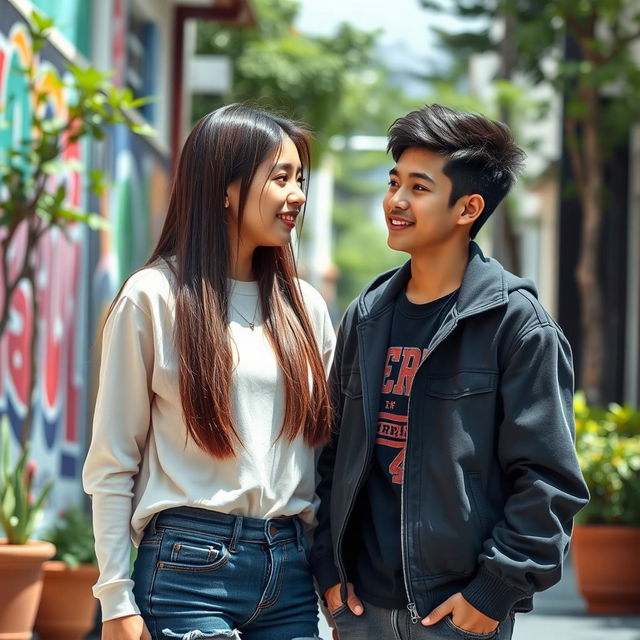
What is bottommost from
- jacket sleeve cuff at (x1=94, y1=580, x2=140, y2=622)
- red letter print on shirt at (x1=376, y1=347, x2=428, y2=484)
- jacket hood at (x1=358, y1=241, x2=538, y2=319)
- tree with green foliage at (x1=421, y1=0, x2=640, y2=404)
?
jacket sleeve cuff at (x1=94, y1=580, x2=140, y2=622)

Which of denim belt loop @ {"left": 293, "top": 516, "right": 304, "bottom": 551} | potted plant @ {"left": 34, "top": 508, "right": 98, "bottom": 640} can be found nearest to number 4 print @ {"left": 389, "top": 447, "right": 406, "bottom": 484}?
denim belt loop @ {"left": 293, "top": 516, "right": 304, "bottom": 551}

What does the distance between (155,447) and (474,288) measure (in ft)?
2.74

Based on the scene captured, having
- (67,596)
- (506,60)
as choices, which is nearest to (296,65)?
(506,60)

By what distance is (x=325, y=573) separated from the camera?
3.12m

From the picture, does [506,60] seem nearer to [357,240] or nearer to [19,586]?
[19,586]

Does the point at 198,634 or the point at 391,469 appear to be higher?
the point at 391,469

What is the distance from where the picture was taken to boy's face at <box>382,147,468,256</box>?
3.01 metres

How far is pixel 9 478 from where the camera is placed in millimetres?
5512

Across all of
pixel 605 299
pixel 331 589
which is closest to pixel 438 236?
pixel 331 589

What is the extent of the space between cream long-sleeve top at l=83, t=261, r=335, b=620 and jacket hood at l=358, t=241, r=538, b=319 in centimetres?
31

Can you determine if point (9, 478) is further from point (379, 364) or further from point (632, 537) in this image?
point (632, 537)

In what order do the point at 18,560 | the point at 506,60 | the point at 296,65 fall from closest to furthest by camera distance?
the point at 18,560 → the point at 506,60 → the point at 296,65

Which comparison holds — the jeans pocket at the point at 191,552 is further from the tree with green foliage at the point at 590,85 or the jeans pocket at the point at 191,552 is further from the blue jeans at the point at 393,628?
the tree with green foliage at the point at 590,85

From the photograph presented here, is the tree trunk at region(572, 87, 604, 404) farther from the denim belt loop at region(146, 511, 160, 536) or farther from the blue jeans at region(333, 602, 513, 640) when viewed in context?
the denim belt loop at region(146, 511, 160, 536)
